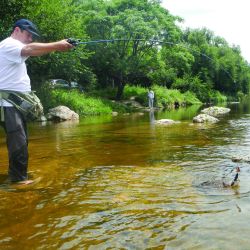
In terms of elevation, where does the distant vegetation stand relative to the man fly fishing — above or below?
above

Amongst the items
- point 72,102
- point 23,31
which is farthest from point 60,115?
point 23,31

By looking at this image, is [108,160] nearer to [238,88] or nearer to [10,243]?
[10,243]

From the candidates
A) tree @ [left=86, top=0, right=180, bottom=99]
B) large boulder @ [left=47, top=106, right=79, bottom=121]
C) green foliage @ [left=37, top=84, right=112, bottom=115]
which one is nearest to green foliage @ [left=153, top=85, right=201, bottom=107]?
tree @ [left=86, top=0, right=180, bottom=99]

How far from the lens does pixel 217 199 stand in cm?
464

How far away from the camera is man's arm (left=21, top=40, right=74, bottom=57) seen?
5.07 meters

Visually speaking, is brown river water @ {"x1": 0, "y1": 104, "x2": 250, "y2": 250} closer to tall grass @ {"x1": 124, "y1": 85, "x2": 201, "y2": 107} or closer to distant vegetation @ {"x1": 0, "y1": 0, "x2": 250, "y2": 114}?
distant vegetation @ {"x1": 0, "y1": 0, "x2": 250, "y2": 114}

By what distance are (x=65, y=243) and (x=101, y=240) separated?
32 centimetres

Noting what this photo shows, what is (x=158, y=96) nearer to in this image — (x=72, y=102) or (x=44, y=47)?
(x=72, y=102)

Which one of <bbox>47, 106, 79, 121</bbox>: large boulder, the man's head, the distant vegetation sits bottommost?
<bbox>47, 106, 79, 121</bbox>: large boulder

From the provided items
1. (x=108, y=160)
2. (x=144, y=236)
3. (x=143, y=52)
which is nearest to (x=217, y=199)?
(x=144, y=236)

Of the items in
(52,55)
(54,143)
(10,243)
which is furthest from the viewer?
(52,55)

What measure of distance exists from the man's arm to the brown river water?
6.26ft

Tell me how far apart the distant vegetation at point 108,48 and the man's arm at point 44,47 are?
47.8 feet

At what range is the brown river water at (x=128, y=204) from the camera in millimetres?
3479
